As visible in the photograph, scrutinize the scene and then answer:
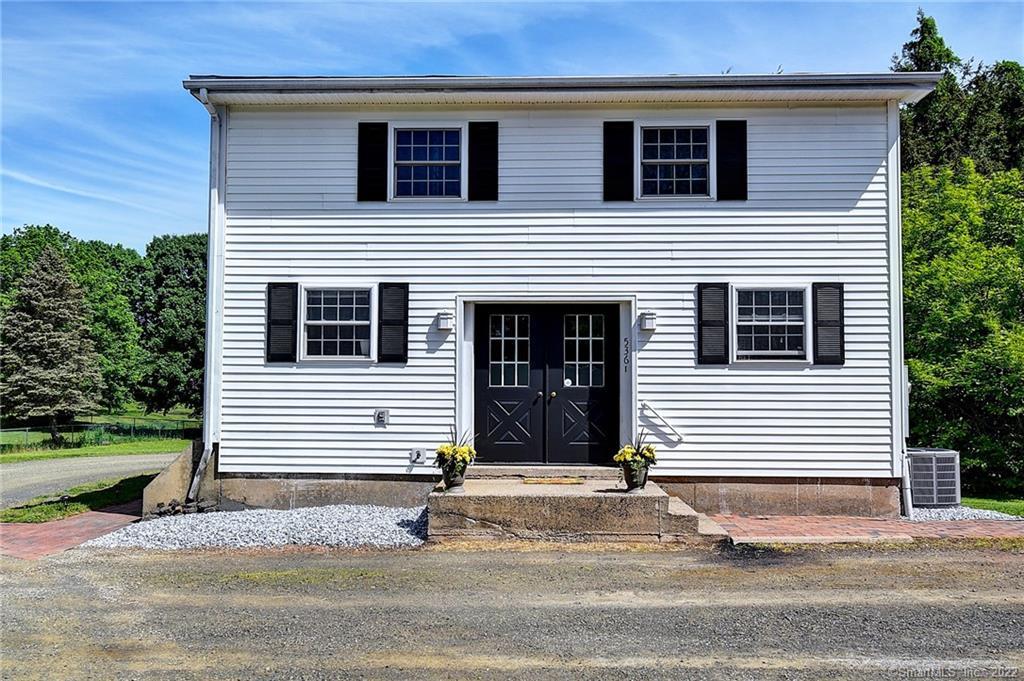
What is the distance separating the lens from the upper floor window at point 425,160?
10.5m

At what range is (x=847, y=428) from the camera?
10.0 metres

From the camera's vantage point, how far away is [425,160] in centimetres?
1054

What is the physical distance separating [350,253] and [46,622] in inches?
225

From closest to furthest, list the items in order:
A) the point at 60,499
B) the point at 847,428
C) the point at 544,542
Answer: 1. the point at 544,542
2. the point at 847,428
3. the point at 60,499

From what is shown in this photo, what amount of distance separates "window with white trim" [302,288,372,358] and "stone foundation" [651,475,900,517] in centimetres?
420

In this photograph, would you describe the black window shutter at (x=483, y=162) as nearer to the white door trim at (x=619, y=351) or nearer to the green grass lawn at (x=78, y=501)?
the white door trim at (x=619, y=351)

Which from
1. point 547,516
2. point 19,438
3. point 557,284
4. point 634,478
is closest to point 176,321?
point 19,438

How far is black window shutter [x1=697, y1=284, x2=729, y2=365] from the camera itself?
10.1 metres

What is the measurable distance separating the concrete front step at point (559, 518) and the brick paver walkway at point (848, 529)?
2.71 ft

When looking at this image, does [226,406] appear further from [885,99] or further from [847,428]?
[885,99]

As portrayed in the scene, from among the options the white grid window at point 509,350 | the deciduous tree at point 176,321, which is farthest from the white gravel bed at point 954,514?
the deciduous tree at point 176,321

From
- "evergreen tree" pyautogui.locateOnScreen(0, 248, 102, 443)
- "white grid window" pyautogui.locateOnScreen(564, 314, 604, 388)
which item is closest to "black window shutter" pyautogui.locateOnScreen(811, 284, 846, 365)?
"white grid window" pyautogui.locateOnScreen(564, 314, 604, 388)

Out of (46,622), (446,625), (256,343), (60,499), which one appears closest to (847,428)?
(446,625)

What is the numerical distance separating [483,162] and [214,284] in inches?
150
